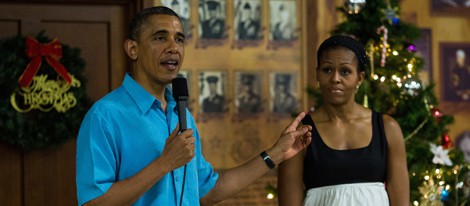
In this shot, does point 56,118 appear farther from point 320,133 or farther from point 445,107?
point 445,107

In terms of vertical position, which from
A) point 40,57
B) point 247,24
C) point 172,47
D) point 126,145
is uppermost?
point 247,24

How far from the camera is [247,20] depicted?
193 inches

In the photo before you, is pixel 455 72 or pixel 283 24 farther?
pixel 455 72

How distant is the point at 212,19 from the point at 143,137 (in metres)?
2.82

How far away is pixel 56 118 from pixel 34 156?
0.89 feet

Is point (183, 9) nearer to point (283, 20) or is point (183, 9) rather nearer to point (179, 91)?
point (283, 20)

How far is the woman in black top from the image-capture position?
2.98 meters

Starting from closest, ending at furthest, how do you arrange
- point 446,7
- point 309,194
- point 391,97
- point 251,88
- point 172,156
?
point 172,156
point 309,194
point 391,97
point 251,88
point 446,7

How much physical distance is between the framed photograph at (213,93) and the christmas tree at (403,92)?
0.66 metres

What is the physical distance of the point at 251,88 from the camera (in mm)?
4906

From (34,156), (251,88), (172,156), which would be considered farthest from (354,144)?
Result: (34,156)

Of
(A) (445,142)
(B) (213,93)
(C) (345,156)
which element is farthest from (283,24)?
(C) (345,156)

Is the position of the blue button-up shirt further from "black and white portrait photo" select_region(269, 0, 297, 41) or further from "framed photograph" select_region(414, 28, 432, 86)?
"framed photograph" select_region(414, 28, 432, 86)

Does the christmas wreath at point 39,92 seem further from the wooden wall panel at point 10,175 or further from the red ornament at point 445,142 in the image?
the red ornament at point 445,142
